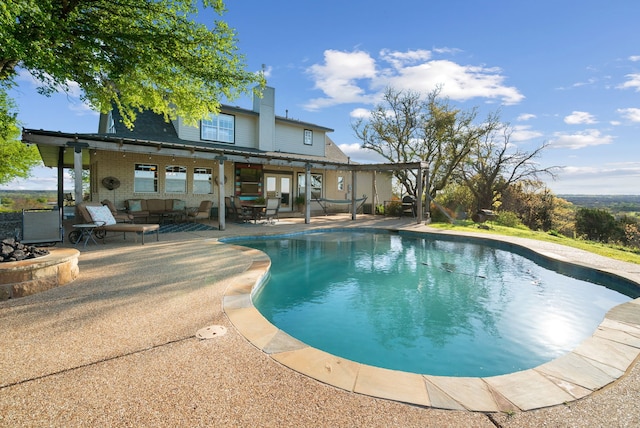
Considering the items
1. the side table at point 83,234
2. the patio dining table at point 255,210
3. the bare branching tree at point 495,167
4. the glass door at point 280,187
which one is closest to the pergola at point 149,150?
the side table at point 83,234

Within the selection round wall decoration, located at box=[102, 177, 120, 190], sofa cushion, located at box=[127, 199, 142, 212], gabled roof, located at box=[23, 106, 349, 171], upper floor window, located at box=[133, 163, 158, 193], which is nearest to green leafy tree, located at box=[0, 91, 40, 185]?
gabled roof, located at box=[23, 106, 349, 171]

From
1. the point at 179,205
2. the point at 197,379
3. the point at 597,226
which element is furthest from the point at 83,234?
the point at 597,226

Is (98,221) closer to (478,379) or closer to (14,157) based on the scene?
(478,379)

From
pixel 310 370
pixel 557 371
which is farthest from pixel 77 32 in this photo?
pixel 557 371

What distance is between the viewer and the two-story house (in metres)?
9.39

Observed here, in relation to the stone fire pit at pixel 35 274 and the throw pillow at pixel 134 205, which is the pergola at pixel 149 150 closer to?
the throw pillow at pixel 134 205

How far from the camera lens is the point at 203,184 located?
43.3ft

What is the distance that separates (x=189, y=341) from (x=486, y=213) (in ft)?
50.2

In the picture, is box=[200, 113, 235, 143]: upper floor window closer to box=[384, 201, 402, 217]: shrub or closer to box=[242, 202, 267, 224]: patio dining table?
box=[242, 202, 267, 224]: patio dining table

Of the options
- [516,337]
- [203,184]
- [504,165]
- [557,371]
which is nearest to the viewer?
[557,371]

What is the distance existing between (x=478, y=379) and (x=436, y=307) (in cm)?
245

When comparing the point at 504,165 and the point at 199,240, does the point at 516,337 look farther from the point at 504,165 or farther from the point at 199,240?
the point at 504,165

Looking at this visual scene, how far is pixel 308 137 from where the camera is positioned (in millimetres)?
16891

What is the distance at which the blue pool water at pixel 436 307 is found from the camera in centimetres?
340
